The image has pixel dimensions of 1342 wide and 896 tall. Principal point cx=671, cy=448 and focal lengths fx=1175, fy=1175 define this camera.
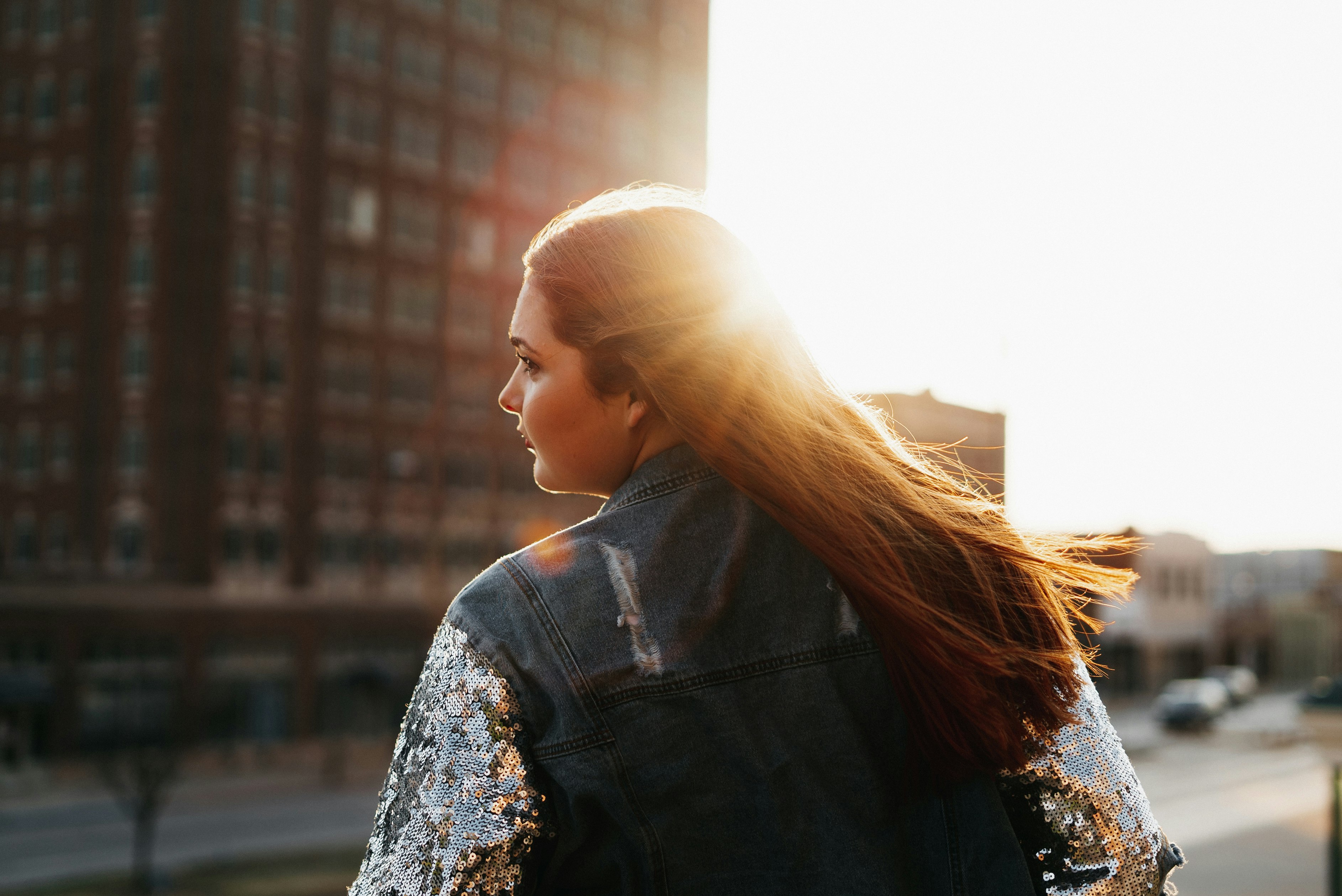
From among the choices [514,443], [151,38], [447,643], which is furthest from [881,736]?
[514,443]

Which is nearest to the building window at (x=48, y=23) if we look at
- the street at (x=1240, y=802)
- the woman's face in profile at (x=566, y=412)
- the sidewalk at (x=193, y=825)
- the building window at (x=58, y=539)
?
the building window at (x=58, y=539)

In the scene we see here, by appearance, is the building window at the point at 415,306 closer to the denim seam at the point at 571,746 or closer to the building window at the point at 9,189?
the building window at the point at 9,189

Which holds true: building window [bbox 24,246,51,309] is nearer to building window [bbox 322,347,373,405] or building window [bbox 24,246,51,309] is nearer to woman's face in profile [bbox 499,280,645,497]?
building window [bbox 322,347,373,405]

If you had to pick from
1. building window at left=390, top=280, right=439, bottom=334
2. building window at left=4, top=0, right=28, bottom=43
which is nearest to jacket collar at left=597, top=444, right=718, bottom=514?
building window at left=390, top=280, right=439, bottom=334

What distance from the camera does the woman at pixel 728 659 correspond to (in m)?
1.27

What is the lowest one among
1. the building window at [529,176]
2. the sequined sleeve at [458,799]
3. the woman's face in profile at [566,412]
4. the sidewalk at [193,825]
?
the sidewalk at [193,825]

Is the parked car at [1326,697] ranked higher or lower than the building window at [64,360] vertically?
lower

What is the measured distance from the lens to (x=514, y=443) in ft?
163

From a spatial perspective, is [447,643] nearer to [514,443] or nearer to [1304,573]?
[514,443]

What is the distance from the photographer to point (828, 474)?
1422 millimetres

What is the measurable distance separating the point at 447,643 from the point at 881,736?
0.52 meters

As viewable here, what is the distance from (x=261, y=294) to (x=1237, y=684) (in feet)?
169

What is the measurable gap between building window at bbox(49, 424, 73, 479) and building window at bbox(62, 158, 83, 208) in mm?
7675

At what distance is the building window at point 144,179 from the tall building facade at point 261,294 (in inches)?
3.2
